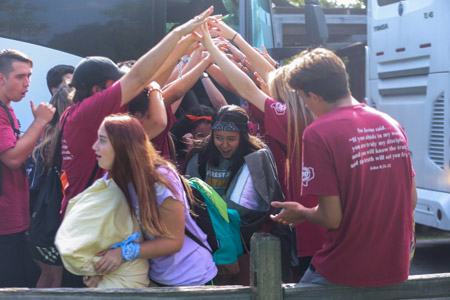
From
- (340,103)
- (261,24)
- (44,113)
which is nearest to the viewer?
(340,103)

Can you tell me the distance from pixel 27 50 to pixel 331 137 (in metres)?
3.80

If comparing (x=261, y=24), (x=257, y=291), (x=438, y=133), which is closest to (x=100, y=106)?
(x=257, y=291)

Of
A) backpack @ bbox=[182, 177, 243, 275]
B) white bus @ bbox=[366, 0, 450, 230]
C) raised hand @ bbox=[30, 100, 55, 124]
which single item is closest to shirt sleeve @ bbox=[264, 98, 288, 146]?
backpack @ bbox=[182, 177, 243, 275]

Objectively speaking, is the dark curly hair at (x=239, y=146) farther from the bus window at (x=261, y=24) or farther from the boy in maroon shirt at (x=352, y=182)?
the bus window at (x=261, y=24)

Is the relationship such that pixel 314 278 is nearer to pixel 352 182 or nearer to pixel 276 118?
pixel 352 182

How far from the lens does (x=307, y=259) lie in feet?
10.9

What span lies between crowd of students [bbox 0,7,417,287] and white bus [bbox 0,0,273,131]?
164cm

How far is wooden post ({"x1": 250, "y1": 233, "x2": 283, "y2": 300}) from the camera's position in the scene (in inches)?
105

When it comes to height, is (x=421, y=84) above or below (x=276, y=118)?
below

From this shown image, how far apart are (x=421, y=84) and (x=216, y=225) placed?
13.4 feet

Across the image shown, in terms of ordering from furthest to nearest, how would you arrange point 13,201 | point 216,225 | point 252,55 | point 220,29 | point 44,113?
point 220,29 → point 252,55 → point 13,201 → point 44,113 → point 216,225

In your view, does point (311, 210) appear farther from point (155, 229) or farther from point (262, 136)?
point (262, 136)

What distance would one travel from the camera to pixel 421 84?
6.46 meters

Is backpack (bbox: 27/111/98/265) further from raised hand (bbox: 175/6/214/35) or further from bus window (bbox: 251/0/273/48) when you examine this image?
bus window (bbox: 251/0/273/48)
